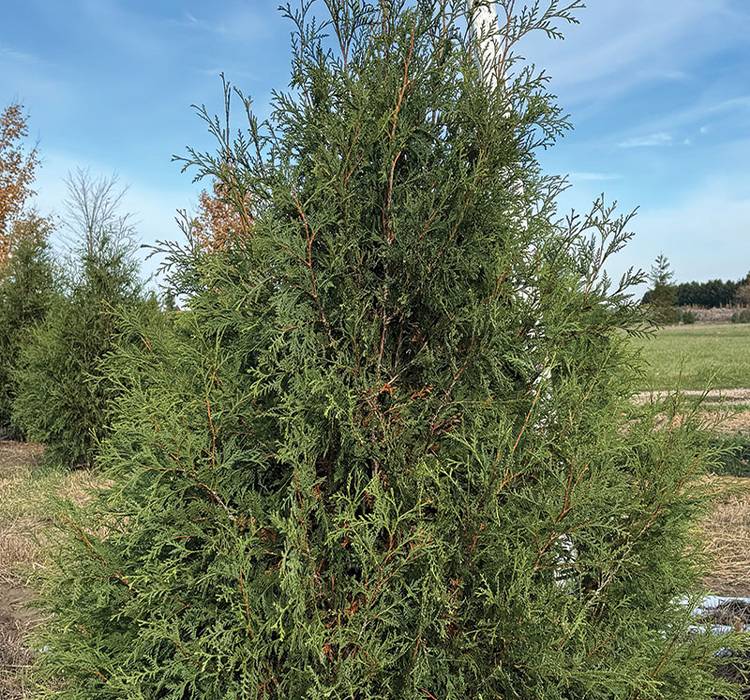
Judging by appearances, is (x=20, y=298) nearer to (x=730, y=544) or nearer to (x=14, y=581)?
(x=14, y=581)

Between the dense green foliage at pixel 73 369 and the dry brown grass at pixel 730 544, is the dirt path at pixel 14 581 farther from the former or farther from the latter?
the dry brown grass at pixel 730 544

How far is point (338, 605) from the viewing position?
2109 millimetres

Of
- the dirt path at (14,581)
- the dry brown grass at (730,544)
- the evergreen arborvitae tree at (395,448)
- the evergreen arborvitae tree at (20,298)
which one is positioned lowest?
the dry brown grass at (730,544)

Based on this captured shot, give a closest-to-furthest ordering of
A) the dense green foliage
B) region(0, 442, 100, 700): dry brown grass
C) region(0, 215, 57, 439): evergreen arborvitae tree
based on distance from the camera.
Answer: region(0, 442, 100, 700): dry brown grass
the dense green foliage
region(0, 215, 57, 439): evergreen arborvitae tree

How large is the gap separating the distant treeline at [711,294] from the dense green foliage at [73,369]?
8828 cm

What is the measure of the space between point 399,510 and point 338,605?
0.37 metres

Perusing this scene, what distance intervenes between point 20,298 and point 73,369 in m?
4.98

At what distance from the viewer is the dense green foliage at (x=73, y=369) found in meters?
10.0

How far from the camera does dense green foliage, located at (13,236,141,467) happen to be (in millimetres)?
10023

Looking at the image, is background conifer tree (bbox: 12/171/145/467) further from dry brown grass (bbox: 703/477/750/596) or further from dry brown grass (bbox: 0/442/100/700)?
dry brown grass (bbox: 703/477/750/596)

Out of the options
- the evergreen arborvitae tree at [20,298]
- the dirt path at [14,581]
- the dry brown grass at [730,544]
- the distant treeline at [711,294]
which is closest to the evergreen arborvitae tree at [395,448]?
the dirt path at [14,581]

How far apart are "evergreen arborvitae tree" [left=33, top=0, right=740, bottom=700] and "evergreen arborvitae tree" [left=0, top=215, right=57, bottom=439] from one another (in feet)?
41.4

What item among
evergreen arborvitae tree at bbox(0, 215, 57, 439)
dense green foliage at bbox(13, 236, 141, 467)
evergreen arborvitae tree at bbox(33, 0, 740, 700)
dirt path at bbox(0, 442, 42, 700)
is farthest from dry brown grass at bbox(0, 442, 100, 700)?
evergreen arborvitae tree at bbox(0, 215, 57, 439)

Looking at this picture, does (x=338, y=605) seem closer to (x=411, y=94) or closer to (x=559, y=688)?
(x=559, y=688)
